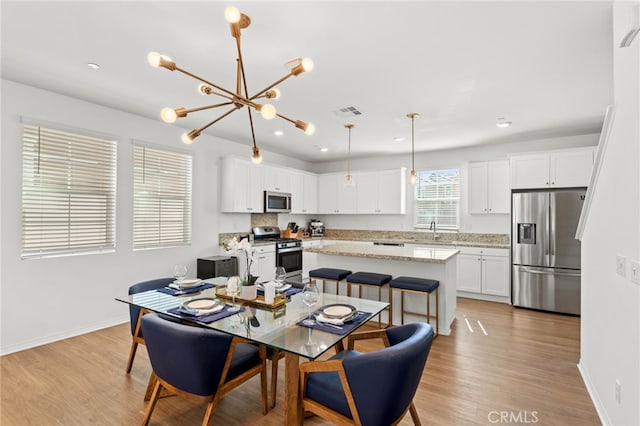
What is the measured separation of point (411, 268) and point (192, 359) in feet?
9.41

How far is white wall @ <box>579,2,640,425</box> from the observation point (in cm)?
168

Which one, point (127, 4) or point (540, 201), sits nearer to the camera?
point (127, 4)

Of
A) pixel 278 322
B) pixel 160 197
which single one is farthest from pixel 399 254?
pixel 160 197

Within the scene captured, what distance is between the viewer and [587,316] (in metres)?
2.65

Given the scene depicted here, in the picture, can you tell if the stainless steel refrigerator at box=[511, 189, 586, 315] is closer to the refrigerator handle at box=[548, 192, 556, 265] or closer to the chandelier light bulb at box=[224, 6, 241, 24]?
the refrigerator handle at box=[548, 192, 556, 265]

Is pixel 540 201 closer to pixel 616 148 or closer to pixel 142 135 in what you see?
pixel 616 148

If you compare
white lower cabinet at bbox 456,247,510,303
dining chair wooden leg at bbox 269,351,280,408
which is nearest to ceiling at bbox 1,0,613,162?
white lower cabinet at bbox 456,247,510,303

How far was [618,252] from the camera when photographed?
193 cm

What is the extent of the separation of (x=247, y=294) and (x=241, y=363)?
19.5 inches

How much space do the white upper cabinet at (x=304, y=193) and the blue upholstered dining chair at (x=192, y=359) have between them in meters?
4.80

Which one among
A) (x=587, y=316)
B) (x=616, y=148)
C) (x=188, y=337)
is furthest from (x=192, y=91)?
Result: (x=587, y=316)

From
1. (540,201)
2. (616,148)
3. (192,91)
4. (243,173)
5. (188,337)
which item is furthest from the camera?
(243,173)

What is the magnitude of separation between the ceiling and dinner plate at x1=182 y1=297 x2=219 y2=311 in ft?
6.28

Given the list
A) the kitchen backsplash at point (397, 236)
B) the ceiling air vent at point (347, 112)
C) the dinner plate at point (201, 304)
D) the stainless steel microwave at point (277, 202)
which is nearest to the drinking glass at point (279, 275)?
the dinner plate at point (201, 304)
